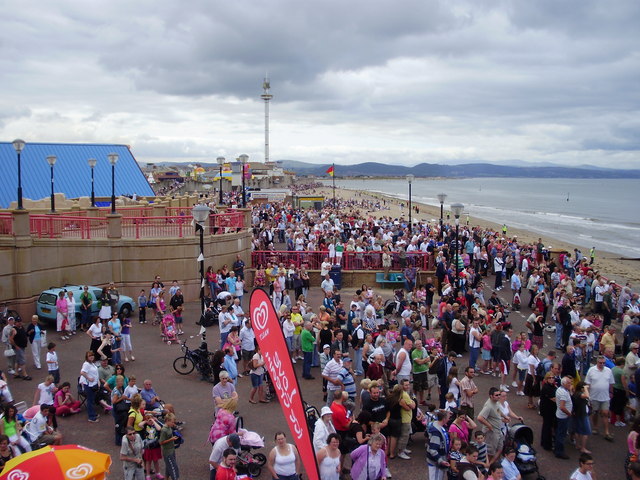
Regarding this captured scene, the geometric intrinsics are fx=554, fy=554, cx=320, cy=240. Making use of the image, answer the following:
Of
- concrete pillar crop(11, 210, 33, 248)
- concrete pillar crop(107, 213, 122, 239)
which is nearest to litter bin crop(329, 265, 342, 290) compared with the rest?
concrete pillar crop(107, 213, 122, 239)

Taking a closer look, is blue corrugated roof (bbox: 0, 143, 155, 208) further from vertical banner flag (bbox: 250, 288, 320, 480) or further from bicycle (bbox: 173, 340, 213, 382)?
vertical banner flag (bbox: 250, 288, 320, 480)

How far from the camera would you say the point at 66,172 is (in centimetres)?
3778

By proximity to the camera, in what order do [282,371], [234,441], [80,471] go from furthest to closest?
[234,441] → [80,471] → [282,371]

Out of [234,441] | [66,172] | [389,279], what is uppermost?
[66,172]

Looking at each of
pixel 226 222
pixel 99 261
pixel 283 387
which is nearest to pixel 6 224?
pixel 99 261

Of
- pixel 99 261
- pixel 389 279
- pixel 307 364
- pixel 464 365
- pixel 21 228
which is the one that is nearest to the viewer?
pixel 307 364

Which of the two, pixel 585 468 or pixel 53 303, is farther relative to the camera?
pixel 53 303

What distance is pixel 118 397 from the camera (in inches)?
364

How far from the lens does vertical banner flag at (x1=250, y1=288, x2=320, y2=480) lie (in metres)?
4.97

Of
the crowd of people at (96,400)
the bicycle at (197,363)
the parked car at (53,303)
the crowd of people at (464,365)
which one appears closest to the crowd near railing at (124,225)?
the parked car at (53,303)

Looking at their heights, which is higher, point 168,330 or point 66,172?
point 66,172

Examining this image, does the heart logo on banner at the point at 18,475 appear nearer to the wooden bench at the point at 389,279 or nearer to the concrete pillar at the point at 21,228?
the concrete pillar at the point at 21,228

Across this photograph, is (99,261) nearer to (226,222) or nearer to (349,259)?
(226,222)

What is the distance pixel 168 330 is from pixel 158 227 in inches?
241
